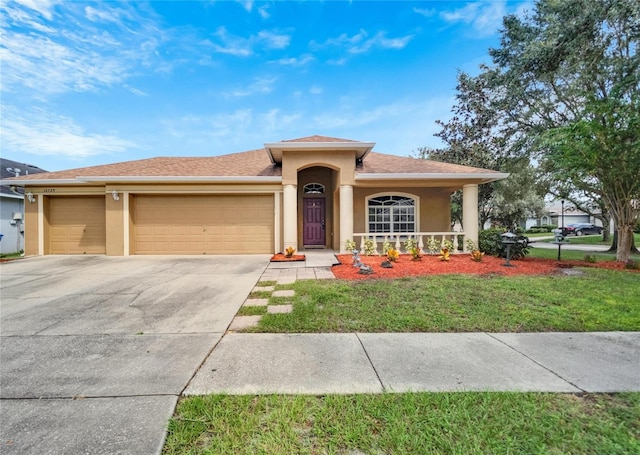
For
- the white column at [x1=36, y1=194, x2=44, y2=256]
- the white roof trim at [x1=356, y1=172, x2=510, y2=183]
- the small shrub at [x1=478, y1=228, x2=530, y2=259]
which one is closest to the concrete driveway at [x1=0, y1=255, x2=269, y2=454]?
the white column at [x1=36, y1=194, x2=44, y2=256]

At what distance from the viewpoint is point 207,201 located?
11531 mm

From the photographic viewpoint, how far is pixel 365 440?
6.34 ft

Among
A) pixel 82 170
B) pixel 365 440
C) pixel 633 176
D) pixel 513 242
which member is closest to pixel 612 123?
pixel 633 176

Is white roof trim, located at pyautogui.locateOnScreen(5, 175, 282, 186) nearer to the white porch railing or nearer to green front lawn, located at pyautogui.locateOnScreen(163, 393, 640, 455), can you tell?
the white porch railing

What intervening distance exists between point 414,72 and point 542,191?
11.2 m

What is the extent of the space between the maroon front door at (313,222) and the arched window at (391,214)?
226 cm

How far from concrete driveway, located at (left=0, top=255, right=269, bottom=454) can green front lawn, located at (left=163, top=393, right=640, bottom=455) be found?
42 cm

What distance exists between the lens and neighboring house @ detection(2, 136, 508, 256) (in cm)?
1079

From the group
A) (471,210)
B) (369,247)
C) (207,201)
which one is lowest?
(369,247)

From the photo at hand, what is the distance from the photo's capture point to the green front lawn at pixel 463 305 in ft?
13.3

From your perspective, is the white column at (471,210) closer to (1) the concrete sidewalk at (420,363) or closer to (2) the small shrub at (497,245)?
(2) the small shrub at (497,245)

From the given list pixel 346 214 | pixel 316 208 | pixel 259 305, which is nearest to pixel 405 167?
pixel 346 214

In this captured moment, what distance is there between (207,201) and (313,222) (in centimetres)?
474

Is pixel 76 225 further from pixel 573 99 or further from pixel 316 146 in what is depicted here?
pixel 573 99
